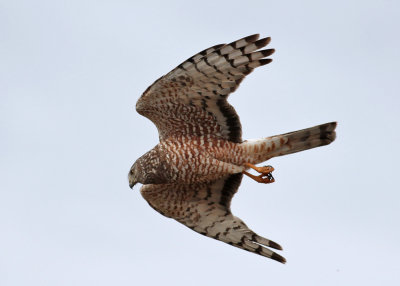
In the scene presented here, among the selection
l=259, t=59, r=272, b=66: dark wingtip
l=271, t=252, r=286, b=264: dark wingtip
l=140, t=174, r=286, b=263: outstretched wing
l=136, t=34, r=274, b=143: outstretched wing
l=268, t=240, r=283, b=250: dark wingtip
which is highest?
l=259, t=59, r=272, b=66: dark wingtip

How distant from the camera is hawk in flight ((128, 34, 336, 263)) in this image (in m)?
11.7

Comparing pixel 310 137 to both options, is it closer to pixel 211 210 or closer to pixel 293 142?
pixel 293 142

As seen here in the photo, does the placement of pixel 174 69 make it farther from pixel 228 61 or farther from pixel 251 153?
pixel 251 153

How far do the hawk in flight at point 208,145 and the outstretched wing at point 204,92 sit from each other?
0.01 m

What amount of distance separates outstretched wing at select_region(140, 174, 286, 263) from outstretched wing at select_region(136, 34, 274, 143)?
93cm

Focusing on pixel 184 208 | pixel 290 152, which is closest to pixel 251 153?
pixel 290 152

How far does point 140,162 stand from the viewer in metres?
12.7

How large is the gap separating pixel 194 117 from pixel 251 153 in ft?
3.42

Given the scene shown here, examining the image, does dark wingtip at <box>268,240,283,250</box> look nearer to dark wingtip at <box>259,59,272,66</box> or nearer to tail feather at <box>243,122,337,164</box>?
tail feather at <box>243,122,337,164</box>

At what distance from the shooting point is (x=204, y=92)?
12008 millimetres

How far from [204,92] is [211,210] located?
2.10m

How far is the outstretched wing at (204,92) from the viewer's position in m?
11.7

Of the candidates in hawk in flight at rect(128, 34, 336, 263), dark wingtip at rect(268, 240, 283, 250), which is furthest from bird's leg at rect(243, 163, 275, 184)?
dark wingtip at rect(268, 240, 283, 250)

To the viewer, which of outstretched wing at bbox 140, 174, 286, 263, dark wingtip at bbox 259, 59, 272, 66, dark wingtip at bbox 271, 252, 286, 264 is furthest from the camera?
outstretched wing at bbox 140, 174, 286, 263
